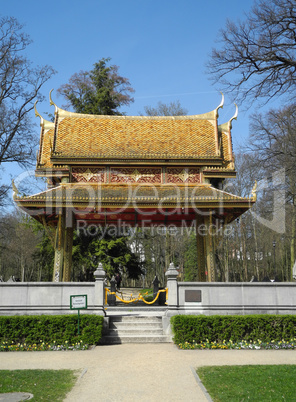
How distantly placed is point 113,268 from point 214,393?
82.0 feet

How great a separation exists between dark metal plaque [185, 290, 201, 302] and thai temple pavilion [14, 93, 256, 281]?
354 centimetres

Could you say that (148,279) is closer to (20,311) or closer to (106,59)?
A: (106,59)

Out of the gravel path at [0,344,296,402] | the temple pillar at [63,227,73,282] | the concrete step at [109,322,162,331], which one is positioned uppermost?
the temple pillar at [63,227,73,282]

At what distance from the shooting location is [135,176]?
20.3m

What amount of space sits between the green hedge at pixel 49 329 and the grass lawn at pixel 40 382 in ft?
12.4

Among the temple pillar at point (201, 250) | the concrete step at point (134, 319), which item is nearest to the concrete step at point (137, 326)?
the concrete step at point (134, 319)

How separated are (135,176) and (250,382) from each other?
1369 cm

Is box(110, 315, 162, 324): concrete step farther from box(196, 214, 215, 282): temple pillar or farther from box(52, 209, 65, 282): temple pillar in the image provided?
box(52, 209, 65, 282): temple pillar

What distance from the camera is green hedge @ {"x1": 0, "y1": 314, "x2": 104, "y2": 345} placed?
1272 centimetres

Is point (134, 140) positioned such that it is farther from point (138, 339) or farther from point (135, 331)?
point (138, 339)

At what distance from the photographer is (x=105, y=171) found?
20.2m

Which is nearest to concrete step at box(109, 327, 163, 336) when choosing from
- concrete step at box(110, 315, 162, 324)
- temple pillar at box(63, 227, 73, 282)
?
concrete step at box(110, 315, 162, 324)

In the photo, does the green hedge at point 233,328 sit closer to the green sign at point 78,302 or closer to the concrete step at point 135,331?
the concrete step at point 135,331

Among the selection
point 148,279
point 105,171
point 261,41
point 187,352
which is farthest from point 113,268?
point 148,279
